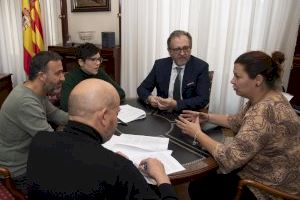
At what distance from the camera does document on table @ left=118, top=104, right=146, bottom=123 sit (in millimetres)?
2033

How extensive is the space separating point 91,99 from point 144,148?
1.98ft

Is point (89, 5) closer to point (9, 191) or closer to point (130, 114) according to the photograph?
point (130, 114)

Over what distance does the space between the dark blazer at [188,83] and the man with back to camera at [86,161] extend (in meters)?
1.30

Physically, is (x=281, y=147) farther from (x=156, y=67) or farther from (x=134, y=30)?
(x=134, y=30)

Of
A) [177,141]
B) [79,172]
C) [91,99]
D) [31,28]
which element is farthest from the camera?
[31,28]

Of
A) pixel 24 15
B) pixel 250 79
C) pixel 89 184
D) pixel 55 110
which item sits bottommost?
pixel 55 110

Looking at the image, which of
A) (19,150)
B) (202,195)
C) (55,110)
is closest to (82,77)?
(55,110)

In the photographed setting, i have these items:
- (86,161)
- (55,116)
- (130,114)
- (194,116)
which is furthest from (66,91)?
(86,161)

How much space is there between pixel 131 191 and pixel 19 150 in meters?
1.09

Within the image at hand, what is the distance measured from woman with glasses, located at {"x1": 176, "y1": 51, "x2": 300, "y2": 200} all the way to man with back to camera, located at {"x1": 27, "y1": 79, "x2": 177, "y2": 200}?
508 millimetres

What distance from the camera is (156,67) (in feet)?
8.97

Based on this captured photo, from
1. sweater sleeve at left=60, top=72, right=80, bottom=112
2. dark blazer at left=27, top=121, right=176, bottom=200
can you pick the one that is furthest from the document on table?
dark blazer at left=27, top=121, right=176, bottom=200

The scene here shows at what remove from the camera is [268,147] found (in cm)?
149

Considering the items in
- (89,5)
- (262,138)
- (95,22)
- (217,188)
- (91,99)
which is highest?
(89,5)
